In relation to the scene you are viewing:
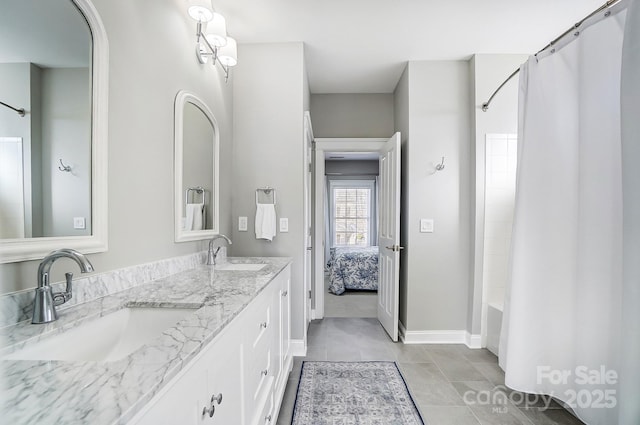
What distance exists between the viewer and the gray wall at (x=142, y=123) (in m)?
1.13

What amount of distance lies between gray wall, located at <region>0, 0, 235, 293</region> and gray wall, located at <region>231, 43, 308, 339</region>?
0.70 meters

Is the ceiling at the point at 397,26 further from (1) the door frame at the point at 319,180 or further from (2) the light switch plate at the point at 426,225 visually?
(2) the light switch plate at the point at 426,225

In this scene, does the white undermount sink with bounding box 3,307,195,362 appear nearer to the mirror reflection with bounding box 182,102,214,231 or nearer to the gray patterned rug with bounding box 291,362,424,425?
the mirror reflection with bounding box 182,102,214,231

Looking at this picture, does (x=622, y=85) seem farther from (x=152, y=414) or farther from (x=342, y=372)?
(x=342, y=372)

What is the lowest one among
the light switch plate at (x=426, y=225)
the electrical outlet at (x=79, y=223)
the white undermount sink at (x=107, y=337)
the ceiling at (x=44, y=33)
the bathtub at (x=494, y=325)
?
the bathtub at (x=494, y=325)

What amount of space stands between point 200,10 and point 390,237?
2.39 meters

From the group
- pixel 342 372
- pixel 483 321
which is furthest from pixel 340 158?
pixel 342 372

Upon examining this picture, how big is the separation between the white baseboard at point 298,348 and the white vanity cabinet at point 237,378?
1.99 ft

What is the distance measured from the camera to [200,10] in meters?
1.56

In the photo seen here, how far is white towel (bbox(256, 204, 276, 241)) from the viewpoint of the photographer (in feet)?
7.53

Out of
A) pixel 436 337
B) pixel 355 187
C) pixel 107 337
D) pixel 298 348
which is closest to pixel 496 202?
pixel 436 337

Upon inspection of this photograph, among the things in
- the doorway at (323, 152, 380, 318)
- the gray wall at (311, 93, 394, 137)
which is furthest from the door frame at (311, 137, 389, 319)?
the doorway at (323, 152, 380, 318)

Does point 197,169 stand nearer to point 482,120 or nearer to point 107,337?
point 107,337

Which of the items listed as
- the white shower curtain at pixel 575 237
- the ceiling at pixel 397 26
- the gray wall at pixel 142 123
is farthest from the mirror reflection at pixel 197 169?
the white shower curtain at pixel 575 237
